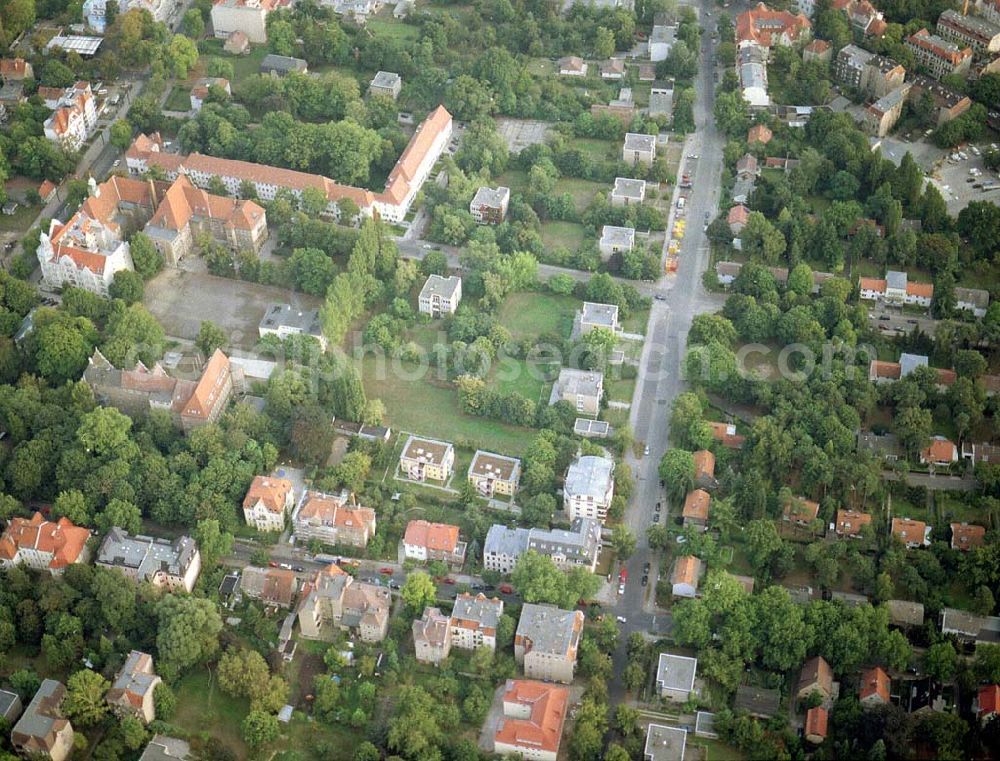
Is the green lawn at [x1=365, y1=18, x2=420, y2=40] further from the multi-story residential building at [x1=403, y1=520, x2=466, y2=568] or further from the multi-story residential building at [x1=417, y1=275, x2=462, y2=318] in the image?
the multi-story residential building at [x1=403, y1=520, x2=466, y2=568]

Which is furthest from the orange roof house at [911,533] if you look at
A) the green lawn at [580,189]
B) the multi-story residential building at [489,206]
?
the multi-story residential building at [489,206]

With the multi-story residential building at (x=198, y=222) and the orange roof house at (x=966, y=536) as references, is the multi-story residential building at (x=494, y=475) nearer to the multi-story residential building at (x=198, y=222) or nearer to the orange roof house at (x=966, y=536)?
the orange roof house at (x=966, y=536)

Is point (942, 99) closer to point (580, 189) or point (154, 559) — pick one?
point (580, 189)

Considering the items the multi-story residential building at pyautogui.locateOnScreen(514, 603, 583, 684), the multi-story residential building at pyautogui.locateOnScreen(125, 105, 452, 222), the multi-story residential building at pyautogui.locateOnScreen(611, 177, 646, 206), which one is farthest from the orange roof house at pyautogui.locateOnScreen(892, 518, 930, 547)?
→ the multi-story residential building at pyautogui.locateOnScreen(125, 105, 452, 222)

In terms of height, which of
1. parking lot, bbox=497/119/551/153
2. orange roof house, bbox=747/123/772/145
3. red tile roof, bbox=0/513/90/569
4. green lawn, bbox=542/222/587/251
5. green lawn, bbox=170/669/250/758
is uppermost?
orange roof house, bbox=747/123/772/145

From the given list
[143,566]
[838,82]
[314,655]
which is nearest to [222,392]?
[143,566]

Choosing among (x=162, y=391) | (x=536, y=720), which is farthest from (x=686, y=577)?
(x=162, y=391)
